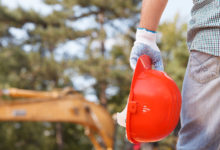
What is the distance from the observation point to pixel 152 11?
4.24ft

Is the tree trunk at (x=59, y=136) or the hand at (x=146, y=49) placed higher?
the hand at (x=146, y=49)

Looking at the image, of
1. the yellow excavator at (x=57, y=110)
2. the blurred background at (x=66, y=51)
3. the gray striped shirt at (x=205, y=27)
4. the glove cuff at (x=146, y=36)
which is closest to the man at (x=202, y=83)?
the gray striped shirt at (x=205, y=27)

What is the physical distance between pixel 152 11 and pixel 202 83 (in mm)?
365

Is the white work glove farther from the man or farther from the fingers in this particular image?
the man

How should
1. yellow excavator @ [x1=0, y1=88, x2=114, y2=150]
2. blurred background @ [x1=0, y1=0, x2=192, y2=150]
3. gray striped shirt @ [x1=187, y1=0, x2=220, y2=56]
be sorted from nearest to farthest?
gray striped shirt @ [x1=187, y1=0, x2=220, y2=56], yellow excavator @ [x1=0, y1=88, x2=114, y2=150], blurred background @ [x1=0, y1=0, x2=192, y2=150]

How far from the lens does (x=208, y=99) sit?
1.12 m

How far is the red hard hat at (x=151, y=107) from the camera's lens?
1.17 meters

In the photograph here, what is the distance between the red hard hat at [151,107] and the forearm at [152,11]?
222 millimetres

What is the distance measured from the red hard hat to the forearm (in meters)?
0.22

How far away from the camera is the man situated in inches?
43.6

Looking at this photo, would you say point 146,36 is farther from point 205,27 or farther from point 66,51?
point 66,51

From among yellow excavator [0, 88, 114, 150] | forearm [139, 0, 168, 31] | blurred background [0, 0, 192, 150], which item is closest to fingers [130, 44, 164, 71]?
Answer: forearm [139, 0, 168, 31]

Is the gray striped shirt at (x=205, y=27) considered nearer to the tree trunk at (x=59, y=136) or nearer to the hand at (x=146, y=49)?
the hand at (x=146, y=49)

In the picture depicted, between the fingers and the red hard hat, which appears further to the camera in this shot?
the fingers
